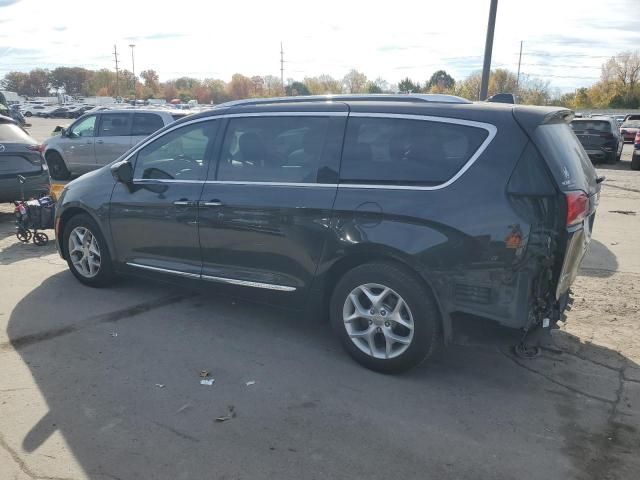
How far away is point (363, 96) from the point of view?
4.43 m

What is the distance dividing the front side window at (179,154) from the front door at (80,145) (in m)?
8.72

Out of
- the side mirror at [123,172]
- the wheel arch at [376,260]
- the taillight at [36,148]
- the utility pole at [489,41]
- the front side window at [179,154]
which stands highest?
the utility pole at [489,41]

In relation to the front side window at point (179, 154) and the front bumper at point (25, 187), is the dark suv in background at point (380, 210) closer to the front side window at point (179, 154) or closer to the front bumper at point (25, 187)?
the front side window at point (179, 154)

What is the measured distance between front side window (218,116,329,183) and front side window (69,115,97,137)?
9.70m

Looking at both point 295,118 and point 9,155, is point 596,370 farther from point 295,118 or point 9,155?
point 9,155

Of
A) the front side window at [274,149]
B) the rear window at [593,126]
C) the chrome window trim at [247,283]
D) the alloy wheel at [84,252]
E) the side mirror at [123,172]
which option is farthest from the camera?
the rear window at [593,126]

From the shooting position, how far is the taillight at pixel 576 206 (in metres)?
3.49

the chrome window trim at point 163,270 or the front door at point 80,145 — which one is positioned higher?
the front door at point 80,145

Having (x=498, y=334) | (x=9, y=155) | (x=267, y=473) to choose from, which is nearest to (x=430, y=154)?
(x=498, y=334)

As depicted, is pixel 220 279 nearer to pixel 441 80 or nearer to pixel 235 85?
pixel 441 80

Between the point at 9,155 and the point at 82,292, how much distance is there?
4126 mm

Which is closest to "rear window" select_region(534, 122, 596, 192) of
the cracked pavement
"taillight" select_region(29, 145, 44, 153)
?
the cracked pavement

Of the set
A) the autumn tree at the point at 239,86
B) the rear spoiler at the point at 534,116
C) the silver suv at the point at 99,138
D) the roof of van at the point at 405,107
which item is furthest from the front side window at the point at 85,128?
the autumn tree at the point at 239,86

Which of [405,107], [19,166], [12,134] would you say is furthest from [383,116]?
[12,134]
